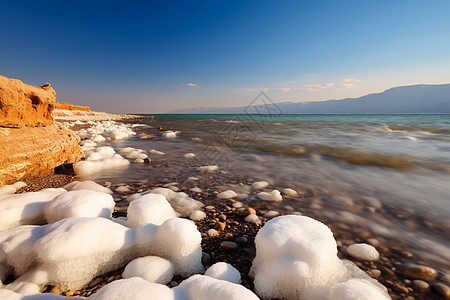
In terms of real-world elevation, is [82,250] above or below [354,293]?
above

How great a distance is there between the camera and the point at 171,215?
185 cm

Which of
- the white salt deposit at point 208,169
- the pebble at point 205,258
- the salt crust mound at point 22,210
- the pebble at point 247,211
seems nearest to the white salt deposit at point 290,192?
the pebble at point 247,211

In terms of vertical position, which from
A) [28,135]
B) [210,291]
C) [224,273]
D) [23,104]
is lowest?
[224,273]

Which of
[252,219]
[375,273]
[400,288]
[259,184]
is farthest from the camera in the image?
[259,184]

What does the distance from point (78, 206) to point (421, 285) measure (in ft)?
8.56

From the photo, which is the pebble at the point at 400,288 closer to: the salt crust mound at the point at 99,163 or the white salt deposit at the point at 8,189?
the white salt deposit at the point at 8,189

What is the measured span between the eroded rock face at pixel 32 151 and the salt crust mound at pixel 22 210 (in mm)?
1053

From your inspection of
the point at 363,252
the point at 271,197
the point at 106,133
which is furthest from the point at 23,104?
the point at 106,133

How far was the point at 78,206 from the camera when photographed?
5.36 feet

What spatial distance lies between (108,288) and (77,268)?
1.67 feet

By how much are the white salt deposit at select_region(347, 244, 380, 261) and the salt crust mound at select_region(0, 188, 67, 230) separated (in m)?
2.66

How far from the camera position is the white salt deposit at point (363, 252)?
1624 millimetres

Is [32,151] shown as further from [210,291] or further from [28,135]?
[210,291]

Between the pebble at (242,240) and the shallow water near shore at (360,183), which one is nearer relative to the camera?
the pebble at (242,240)
